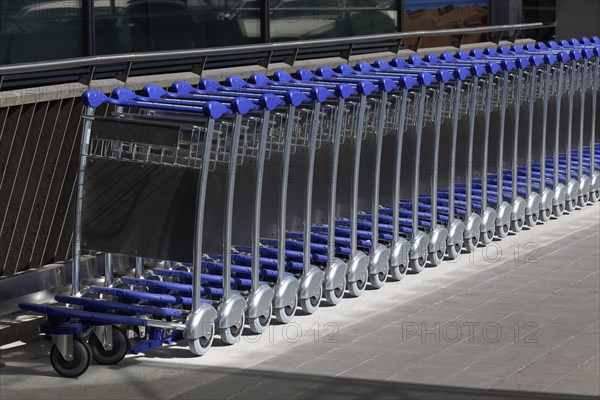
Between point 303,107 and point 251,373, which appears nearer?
point 251,373

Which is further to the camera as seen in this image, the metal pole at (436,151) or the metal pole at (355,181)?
the metal pole at (436,151)

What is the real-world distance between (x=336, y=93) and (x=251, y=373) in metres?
1.71

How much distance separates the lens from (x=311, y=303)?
Result: 728 cm

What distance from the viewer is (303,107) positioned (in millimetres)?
7324

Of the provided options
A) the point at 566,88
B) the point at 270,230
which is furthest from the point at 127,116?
the point at 566,88

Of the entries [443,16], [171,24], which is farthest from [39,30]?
[443,16]

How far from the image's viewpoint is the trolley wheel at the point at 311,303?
23.4 feet

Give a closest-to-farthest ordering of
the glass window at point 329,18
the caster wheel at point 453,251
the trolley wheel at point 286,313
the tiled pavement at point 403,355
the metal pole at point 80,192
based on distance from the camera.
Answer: the tiled pavement at point 403,355 → the metal pole at point 80,192 → the trolley wheel at point 286,313 → the caster wheel at point 453,251 → the glass window at point 329,18

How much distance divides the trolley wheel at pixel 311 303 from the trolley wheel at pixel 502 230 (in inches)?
93.9

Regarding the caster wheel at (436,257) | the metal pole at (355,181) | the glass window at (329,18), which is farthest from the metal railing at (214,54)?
the caster wheel at (436,257)

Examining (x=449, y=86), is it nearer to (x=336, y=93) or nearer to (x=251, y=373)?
(x=336, y=93)

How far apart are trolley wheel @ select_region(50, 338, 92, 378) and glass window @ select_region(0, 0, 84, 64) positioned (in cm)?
239

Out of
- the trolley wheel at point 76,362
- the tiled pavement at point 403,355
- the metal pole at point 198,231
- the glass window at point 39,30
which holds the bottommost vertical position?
the tiled pavement at point 403,355

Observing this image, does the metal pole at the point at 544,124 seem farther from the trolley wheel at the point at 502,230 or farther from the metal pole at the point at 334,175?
the metal pole at the point at 334,175
